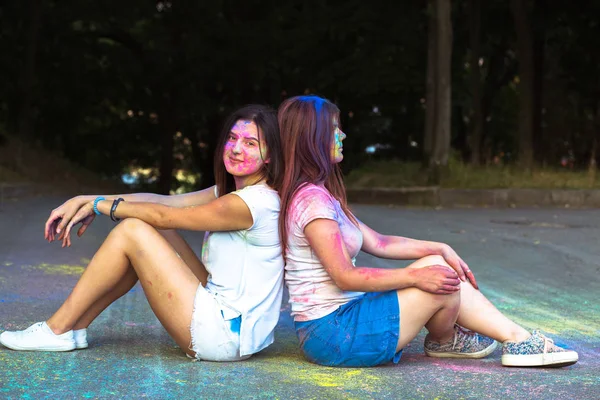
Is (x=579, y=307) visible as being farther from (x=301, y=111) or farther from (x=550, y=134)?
(x=550, y=134)

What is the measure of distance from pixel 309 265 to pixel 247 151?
1.97 ft

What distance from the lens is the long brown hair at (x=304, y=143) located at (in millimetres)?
4367

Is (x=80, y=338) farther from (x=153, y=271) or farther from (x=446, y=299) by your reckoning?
(x=446, y=299)

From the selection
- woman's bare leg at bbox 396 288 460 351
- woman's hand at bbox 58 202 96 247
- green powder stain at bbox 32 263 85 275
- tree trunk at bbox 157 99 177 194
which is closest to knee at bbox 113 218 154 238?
woman's hand at bbox 58 202 96 247

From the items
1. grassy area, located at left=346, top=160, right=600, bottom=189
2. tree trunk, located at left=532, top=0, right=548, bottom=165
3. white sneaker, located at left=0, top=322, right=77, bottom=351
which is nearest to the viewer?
white sneaker, located at left=0, top=322, right=77, bottom=351

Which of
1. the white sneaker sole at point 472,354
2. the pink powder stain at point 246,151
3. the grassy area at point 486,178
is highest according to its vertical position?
the pink powder stain at point 246,151

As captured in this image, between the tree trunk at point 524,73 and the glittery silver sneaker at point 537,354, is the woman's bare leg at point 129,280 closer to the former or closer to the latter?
the glittery silver sneaker at point 537,354

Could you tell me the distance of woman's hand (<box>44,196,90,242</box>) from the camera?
4.53m

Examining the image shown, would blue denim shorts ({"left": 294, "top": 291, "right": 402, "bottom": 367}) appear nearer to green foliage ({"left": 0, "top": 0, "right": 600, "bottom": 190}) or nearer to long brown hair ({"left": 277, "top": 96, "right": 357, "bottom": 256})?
long brown hair ({"left": 277, "top": 96, "right": 357, "bottom": 256})

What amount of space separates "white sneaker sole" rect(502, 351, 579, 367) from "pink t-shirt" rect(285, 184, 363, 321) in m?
0.77

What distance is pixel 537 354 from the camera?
14.6 ft

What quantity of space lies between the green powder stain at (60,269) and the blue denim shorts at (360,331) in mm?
3773

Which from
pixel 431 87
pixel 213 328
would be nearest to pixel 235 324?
pixel 213 328

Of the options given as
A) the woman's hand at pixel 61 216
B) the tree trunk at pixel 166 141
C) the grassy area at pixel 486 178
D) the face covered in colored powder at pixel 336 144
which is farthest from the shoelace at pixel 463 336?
the tree trunk at pixel 166 141
